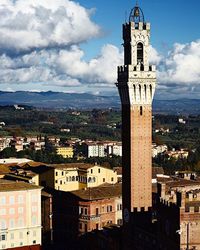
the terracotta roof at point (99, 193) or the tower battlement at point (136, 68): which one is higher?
the tower battlement at point (136, 68)

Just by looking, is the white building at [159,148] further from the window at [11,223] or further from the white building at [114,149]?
the window at [11,223]

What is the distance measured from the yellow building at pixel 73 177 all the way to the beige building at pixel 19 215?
44.9 feet

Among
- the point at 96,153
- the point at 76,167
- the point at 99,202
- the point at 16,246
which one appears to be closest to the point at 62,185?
the point at 76,167

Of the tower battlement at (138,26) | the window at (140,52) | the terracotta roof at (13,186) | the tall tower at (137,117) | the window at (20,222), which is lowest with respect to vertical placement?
the window at (20,222)

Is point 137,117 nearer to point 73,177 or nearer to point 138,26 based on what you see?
point 138,26

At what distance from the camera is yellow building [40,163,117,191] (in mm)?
66375

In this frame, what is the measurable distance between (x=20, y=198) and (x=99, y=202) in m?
8.88

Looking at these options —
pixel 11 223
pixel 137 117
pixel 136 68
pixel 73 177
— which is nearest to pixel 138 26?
pixel 136 68

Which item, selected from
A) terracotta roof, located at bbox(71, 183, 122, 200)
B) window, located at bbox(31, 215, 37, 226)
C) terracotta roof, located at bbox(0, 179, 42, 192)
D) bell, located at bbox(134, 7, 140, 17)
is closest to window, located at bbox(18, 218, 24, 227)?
window, located at bbox(31, 215, 37, 226)

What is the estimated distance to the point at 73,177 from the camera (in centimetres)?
6812

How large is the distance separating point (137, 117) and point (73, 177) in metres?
25.6

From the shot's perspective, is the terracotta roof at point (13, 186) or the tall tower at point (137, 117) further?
the terracotta roof at point (13, 186)

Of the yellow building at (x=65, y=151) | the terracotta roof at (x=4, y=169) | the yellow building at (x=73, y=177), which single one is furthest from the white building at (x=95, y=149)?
the yellow building at (x=73, y=177)

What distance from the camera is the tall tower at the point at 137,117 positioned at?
44.1 meters
